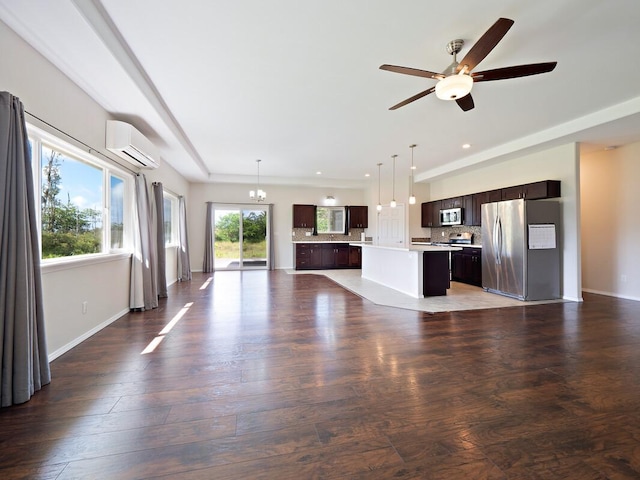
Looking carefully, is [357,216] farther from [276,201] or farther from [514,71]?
[514,71]

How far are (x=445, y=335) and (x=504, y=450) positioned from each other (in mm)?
1824

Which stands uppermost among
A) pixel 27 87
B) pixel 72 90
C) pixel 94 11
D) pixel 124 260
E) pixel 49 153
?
pixel 94 11

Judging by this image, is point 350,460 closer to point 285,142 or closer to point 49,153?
point 49,153

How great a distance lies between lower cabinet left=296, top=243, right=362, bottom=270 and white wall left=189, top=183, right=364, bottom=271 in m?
0.58

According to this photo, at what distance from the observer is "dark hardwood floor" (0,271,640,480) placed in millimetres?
1442

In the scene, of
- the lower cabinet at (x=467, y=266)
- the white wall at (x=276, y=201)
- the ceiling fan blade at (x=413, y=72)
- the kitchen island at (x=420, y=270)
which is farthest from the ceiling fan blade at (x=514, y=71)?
the white wall at (x=276, y=201)

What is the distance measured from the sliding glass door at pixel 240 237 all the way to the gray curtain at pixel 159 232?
3680mm

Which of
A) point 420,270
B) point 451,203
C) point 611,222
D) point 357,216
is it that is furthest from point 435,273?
point 357,216

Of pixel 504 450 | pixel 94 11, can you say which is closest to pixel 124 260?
pixel 94 11

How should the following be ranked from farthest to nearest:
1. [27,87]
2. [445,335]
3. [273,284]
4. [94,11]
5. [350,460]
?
[273,284] < [445,335] < [27,87] < [94,11] < [350,460]

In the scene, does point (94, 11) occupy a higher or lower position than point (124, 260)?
higher

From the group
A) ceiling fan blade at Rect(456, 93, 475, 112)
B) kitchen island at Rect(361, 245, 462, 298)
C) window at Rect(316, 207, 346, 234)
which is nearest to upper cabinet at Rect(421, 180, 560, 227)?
kitchen island at Rect(361, 245, 462, 298)

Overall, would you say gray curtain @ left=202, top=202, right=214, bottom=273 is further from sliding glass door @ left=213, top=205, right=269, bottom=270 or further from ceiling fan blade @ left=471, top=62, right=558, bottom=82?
ceiling fan blade @ left=471, top=62, right=558, bottom=82

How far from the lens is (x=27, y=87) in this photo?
2336mm
